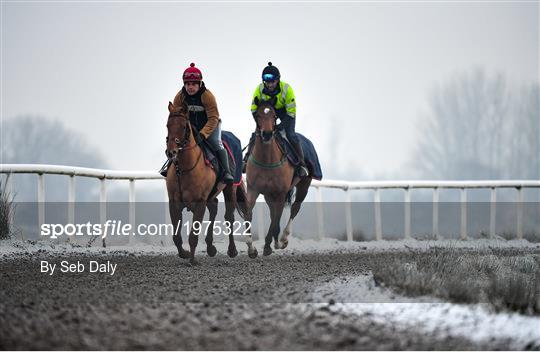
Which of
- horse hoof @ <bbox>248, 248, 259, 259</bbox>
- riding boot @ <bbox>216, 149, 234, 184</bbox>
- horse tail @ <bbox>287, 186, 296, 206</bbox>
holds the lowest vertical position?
horse hoof @ <bbox>248, 248, 259, 259</bbox>

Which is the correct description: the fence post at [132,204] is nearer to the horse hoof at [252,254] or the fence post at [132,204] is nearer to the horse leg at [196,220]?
the horse hoof at [252,254]

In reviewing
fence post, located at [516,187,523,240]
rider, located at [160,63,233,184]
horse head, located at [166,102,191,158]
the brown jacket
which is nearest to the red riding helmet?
rider, located at [160,63,233,184]

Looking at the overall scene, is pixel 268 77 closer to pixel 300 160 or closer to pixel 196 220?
pixel 300 160

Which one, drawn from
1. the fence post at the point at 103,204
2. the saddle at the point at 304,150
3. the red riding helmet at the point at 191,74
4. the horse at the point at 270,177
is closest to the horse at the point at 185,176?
the red riding helmet at the point at 191,74

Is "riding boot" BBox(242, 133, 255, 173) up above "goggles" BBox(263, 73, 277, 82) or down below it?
below

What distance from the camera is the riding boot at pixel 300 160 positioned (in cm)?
1366

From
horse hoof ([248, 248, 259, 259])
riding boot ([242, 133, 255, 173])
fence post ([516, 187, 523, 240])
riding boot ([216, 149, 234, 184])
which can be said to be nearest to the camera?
riding boot ([216, 149, 234, 184])

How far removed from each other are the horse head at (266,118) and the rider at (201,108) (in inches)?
30.6

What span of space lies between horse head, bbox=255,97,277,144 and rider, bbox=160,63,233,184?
0.78 meters

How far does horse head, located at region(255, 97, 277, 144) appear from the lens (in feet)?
40.9

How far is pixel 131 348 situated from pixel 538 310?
415 centimetres

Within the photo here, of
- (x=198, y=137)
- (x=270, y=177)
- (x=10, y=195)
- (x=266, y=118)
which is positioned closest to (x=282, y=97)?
(x=266, y=118)

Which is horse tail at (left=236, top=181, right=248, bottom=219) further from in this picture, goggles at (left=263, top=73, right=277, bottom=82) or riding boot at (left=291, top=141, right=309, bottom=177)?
goggles at (left=263, top=73, right=277, bottom=82)

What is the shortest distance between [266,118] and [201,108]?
4.21ft
